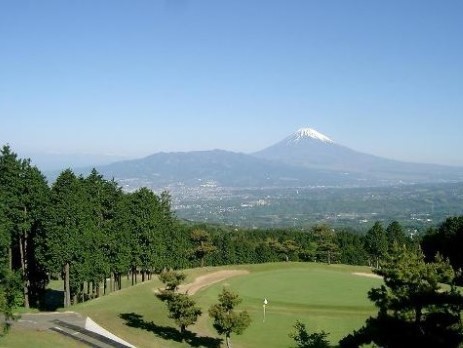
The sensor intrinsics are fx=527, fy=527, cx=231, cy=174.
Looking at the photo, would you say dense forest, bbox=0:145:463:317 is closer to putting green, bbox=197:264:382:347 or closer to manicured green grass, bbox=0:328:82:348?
manicured green grass, bbox=0:328:82:348

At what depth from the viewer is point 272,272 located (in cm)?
5575

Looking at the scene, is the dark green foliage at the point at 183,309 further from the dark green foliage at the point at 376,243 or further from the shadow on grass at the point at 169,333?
the dark green foliage at the point at 376,243

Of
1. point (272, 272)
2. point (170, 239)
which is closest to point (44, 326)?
point (170, 239)

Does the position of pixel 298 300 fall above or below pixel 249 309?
below

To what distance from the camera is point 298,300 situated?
1609 inches

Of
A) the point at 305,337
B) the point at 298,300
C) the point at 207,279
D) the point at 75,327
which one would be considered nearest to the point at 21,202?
the point at 75,327

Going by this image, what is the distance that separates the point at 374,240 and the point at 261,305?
118 feet

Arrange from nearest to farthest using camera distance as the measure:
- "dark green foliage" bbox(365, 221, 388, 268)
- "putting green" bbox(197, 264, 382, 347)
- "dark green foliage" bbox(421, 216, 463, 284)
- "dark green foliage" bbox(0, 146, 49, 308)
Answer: "putting green" bbox(197, 264, 382, 347) < "dark green foliage" bbox(0, 146, 49, 308) < "dark green foliage" bbox(421, 216, 463, 284) < "dark green foliage" bbox(365, 221, 388, 268)

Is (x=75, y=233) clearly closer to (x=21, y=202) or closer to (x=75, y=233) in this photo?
(x=75, y=233)

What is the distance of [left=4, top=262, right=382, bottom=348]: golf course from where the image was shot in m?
29.1

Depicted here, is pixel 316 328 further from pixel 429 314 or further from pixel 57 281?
pixel 57 281

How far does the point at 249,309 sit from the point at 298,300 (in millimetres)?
5437

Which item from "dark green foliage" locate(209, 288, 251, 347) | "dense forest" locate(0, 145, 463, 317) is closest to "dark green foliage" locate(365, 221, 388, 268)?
"dense forest" locate(0, 145, 463, 317)

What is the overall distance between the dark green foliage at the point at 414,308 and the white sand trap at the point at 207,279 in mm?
26529
